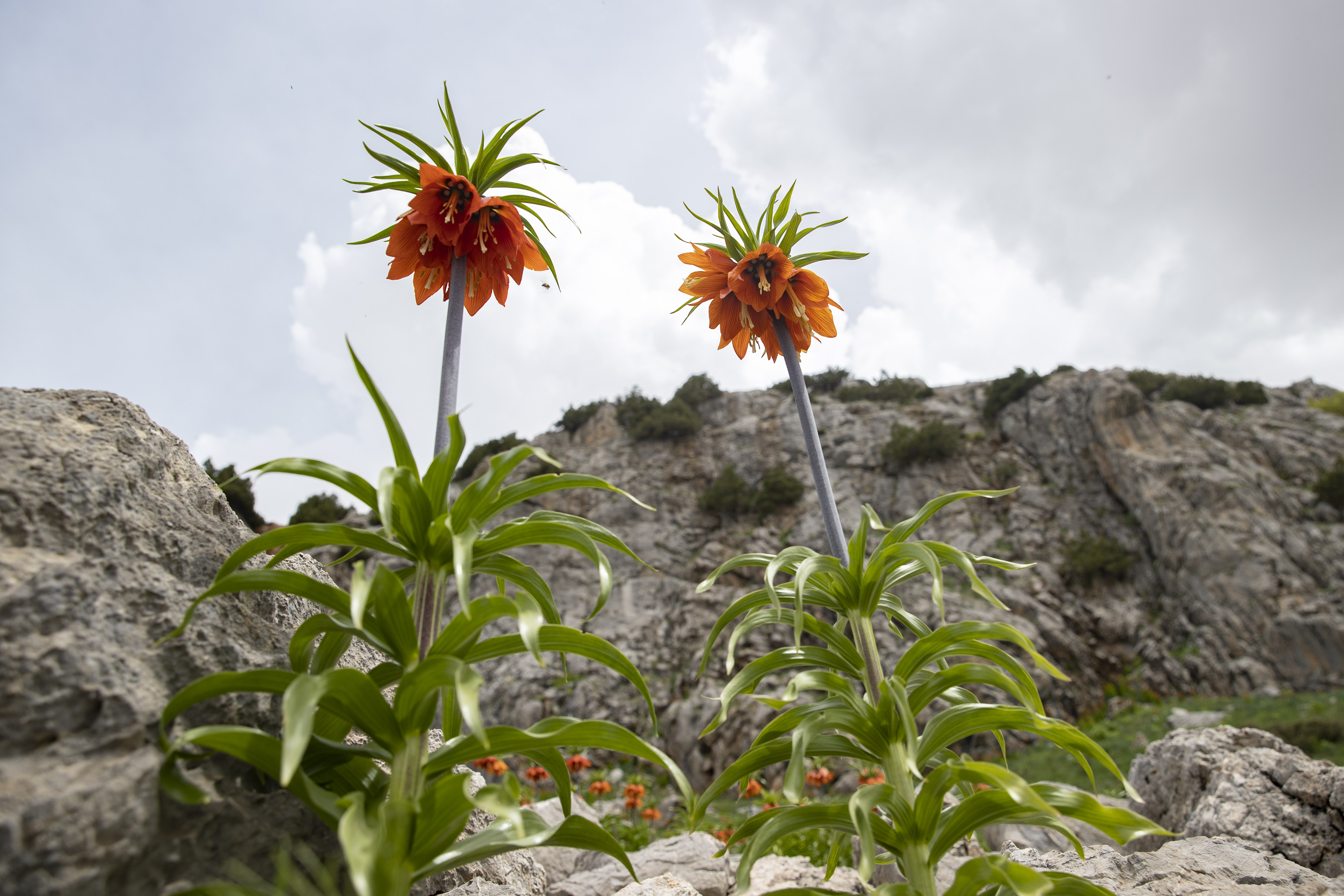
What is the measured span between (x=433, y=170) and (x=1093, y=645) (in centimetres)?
1724

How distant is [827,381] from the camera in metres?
27.0

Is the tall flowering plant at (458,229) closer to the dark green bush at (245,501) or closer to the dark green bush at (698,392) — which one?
the dark green bush at (245,501)

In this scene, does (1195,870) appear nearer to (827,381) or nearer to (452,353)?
(452,353)

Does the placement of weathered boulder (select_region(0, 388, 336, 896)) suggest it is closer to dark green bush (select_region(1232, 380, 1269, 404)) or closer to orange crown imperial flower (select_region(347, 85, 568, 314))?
orange crown imperial flower (select_region(347, 85, 568, 314))

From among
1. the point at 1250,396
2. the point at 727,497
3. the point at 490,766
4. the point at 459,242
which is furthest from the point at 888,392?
the point at 459,242

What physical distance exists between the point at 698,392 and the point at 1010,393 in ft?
34.1

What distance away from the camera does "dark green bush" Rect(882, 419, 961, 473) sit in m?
18.9

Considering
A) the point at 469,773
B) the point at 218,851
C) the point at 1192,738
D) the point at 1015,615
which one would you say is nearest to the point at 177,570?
the point at 218,851

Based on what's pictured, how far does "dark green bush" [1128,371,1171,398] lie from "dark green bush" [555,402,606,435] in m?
17.9

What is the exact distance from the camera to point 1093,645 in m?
14.9

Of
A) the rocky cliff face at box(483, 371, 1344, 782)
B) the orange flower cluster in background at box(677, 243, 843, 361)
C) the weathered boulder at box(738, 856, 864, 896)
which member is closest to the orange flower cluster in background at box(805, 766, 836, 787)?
the weathered boulder at box(738, 856, 864, 896)

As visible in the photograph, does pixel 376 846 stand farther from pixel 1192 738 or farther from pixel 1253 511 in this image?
pixel 1253 511

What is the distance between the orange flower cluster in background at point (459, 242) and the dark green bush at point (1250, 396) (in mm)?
25015

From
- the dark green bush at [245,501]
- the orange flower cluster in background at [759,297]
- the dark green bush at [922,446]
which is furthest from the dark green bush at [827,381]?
the orange flower cluster in background at [759,297]
